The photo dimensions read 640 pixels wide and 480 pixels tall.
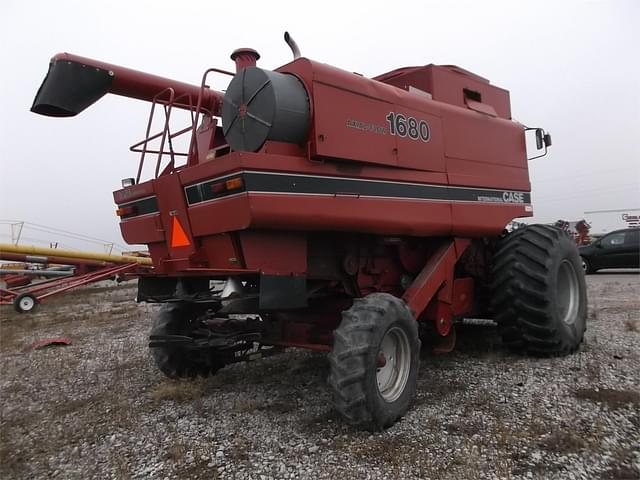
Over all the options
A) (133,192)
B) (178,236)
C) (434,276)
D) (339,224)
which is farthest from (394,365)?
(133,192)

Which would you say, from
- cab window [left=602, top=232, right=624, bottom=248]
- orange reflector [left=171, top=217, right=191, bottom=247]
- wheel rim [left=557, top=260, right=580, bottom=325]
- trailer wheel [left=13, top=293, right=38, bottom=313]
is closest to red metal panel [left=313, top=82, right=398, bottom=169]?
orange reflector [left=171, top=217, right=191, bottom=247]

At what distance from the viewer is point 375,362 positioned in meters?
3.66

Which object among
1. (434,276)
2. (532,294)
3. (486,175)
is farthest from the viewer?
(486,175)

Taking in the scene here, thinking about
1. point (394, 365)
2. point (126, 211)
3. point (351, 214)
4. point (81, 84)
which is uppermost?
point (81, 84)

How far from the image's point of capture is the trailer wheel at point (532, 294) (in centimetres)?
532

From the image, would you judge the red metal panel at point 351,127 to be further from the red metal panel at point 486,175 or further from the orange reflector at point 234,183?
the red metal panel at point 486,175

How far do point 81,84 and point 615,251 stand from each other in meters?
16.5

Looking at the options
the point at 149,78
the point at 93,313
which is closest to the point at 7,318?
the point at 93,313

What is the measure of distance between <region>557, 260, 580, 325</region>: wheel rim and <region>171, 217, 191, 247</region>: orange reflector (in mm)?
4384

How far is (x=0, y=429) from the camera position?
4.24 m

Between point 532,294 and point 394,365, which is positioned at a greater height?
point 532,294

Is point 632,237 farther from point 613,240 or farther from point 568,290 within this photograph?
point 568,290

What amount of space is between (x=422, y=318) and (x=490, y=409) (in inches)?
51.0

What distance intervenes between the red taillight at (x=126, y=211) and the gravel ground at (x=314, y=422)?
171 centimetres
